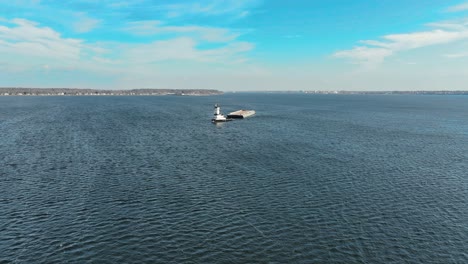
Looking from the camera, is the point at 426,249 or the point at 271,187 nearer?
the point at 426,249

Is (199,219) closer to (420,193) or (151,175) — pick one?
(151,175)

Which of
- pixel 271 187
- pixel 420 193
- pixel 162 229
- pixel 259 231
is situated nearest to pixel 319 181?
pixel 271 187

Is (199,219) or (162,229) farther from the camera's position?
(199,219)

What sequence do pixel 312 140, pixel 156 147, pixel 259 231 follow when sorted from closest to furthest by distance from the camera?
pixel 259 231, pixel 156 147, pixel 312 140

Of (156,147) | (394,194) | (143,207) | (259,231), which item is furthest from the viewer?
(156,147)

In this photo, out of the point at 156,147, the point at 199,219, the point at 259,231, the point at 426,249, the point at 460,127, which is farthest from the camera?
the point at 460,127

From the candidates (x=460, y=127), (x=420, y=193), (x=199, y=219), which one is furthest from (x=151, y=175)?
(x=460, y=127)

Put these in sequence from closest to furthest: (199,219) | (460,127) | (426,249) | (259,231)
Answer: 1. (426,249)
2. (259,231)
3. (199,219)
4. (460,127)

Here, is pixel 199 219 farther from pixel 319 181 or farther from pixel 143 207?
pixel 319 181
